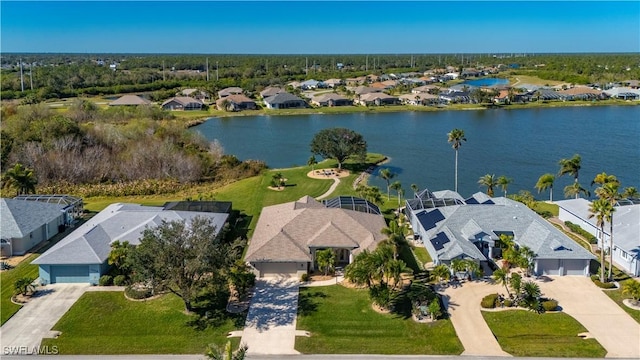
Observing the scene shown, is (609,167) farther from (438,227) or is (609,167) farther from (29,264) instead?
(29,264)

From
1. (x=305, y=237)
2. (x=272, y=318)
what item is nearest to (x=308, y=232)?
(x=305, y=237)

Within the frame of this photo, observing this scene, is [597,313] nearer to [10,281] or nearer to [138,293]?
[138,293]

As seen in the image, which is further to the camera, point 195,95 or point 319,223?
point 195,95

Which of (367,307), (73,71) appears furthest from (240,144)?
(73,71)

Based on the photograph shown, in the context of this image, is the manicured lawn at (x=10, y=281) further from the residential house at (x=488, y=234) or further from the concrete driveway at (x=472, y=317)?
the residential house at (x=488, y=234)

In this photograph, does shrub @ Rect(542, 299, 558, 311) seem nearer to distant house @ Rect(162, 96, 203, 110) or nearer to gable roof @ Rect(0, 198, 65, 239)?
gable roof @ Rect(0, 198, 65, 239)

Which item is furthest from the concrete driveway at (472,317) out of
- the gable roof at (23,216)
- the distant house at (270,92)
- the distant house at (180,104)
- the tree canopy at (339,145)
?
the distant house at (270,92)
